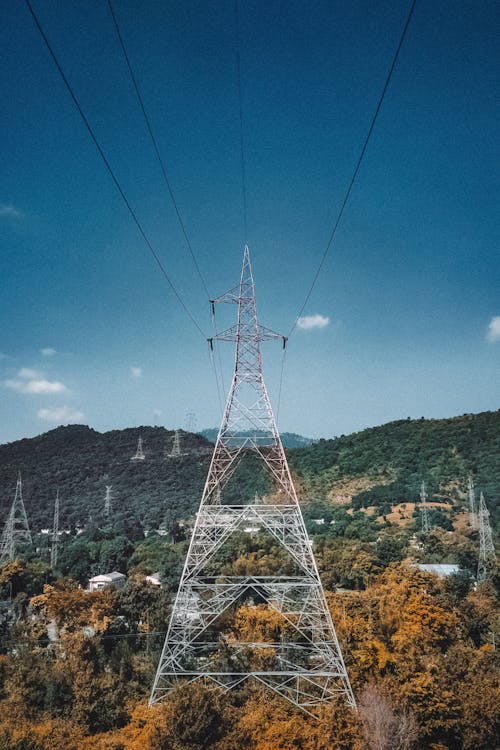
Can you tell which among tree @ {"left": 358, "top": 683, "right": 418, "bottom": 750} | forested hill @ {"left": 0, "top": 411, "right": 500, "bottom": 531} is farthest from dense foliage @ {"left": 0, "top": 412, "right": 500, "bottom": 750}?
forested hill @ {"left": 0, "top": 411, "right": 500, "bottom": 531}

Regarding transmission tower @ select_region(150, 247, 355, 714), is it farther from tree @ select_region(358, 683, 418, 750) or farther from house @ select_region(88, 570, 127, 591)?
house @ select_region(88, 570, 127, 591)

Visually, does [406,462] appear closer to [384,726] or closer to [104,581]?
[104,581]

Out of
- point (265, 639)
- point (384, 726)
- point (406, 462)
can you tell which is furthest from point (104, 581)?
point (406, 462)

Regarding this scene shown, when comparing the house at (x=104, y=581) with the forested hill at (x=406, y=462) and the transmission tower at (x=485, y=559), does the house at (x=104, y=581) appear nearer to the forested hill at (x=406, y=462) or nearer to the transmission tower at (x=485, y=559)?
the transmission tower at (x=485, y=559)

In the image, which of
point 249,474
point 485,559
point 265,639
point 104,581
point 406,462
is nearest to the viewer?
point 265,639

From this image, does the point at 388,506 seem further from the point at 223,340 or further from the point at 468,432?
the point at 223,340

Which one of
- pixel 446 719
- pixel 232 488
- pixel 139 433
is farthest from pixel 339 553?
pixel 139 433
